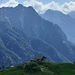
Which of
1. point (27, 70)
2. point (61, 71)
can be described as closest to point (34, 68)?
point (27, 70)

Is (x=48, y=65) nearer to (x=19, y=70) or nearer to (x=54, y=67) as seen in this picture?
(x=54, y=67)

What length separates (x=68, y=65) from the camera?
189250 millimetres

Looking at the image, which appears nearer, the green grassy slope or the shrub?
the green grassy slope

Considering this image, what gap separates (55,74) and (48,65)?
78.2 ft

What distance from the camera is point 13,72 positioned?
163375mm

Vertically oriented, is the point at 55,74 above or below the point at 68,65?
below

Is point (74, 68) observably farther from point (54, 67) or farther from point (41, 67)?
point (41, 67)

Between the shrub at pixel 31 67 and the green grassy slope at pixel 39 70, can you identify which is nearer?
the green grassy slope at pixel 39 70

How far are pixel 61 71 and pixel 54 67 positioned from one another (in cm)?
872

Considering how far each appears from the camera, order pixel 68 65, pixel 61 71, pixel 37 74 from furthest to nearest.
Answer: pixel 68 65, pixel 61 71, pixel 37 74

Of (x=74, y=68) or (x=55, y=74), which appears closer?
(x=55, y=74)

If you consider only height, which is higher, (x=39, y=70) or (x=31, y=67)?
(x=31, y=67)

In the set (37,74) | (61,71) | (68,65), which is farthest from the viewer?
(68,65)

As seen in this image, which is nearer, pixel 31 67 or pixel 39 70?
pixel 39 70
